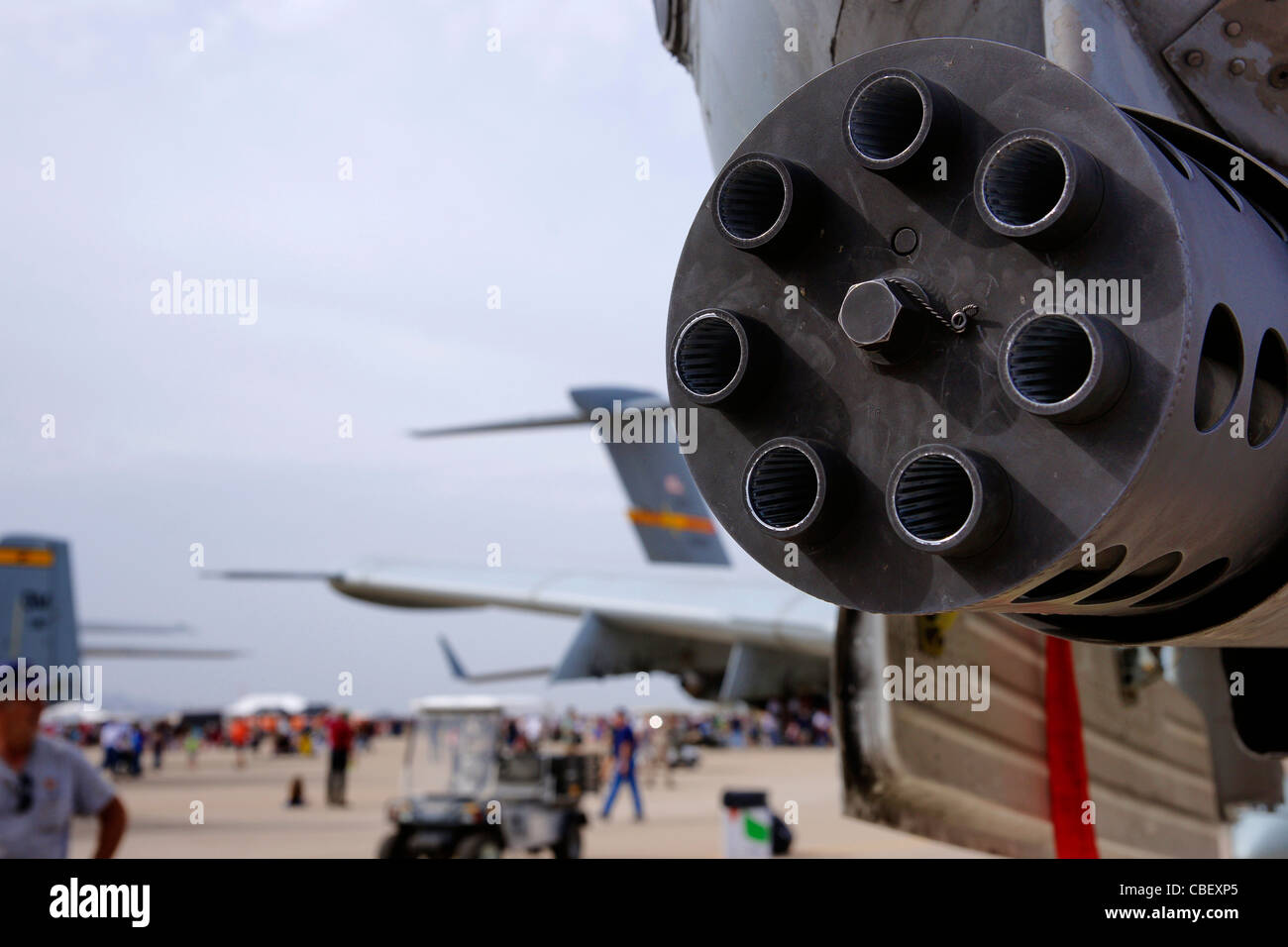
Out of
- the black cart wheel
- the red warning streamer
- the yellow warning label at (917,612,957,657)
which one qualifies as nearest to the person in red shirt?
the black cart wheel

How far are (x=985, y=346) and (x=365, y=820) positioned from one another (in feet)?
74.5

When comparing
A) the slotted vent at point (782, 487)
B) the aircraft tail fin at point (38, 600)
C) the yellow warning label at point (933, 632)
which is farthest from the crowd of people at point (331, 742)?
the aircraft tail fin at point (38, 600)

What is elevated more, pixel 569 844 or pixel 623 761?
pixel 623 761

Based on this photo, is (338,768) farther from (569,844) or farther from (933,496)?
(933,496)

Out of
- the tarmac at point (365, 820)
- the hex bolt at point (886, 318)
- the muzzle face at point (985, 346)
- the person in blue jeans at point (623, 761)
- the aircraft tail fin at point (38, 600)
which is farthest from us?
the aircraft tail fin at point (38, 600)

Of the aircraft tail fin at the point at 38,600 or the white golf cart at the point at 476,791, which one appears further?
the aircraft tail fin at the point at 38,600

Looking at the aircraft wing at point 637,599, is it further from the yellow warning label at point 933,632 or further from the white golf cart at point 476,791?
the yellow warning label at point 933,632

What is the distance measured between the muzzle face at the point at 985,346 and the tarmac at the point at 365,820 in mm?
6324

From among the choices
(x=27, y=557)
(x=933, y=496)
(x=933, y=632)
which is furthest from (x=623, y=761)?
(x=933, y=496)

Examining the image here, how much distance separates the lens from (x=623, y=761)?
77.2 feet

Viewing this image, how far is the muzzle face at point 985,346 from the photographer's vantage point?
67.1 inches

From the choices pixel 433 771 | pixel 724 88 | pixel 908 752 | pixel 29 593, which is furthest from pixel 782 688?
pixel 29 593

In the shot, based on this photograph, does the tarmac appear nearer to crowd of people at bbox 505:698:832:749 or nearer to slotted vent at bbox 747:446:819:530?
slotted vent at bbox 747:446:819:530
